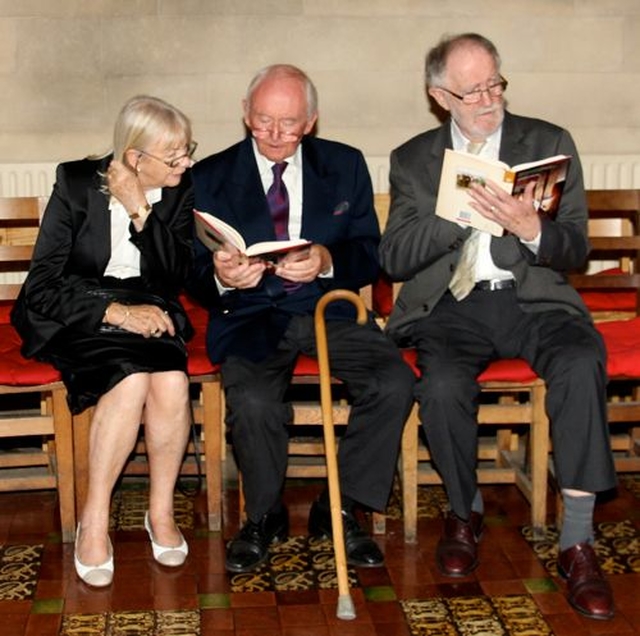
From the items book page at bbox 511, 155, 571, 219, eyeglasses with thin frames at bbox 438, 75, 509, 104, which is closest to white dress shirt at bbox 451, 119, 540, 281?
eyeglasses with thin frames at bbox 438, 75, 509, 104

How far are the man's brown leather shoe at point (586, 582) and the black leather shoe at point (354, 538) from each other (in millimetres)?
570

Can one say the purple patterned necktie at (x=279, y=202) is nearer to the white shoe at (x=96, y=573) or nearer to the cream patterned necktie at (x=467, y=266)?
the cream patterned necktie at (x=467, y=266)

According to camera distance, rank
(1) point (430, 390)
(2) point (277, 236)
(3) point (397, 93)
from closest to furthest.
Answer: (1) point (430, 390) → (2) point (277, 236) → (3) point (397, 93)

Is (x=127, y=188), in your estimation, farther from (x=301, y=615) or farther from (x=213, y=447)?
(x=301, y=615)

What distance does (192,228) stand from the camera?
160 inches

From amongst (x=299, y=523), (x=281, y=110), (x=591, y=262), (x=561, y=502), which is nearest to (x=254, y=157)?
(x=281, y=110)

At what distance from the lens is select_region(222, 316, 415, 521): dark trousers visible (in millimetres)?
3783

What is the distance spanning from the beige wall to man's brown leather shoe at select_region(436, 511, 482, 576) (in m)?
2.01

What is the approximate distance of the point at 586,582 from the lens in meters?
3.57

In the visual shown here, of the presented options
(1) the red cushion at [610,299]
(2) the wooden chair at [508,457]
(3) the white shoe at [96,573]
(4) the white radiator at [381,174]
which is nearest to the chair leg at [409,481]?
(2) the wooden chair at [508,457]

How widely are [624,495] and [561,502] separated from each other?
43 cm

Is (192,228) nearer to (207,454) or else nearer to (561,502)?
(207,454)

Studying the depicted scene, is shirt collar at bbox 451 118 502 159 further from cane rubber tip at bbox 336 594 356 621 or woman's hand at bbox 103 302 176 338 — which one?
cane rubber tip at bbox 336 594 356 621

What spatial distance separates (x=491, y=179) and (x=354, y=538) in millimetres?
1195
